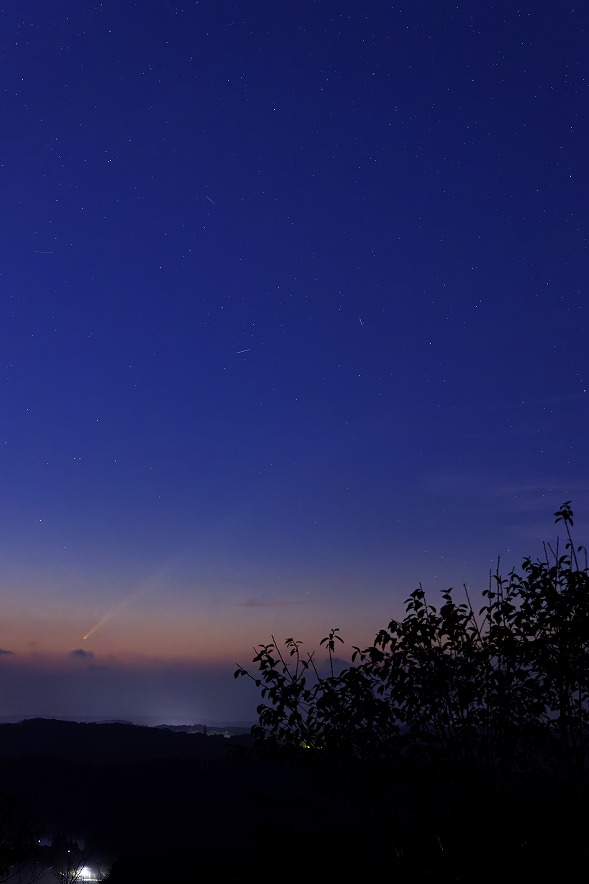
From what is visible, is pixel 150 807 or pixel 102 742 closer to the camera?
pixel 150 807

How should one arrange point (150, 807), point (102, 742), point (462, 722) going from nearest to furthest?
point (462, 722) < point (150, 807) < point (102, 742)

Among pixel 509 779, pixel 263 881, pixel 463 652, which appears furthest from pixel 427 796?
pixel 263 881

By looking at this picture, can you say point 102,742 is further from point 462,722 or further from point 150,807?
point 462,722

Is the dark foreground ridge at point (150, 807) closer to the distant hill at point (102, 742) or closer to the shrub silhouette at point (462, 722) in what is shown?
the distant hill at point (102, 742)

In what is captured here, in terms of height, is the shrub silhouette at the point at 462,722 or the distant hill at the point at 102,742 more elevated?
the shrub silhouette at the point at 462,722

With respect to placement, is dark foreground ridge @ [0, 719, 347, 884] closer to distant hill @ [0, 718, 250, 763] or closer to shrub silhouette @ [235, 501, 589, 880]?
distant hill @ [0, 718, 250, 763]

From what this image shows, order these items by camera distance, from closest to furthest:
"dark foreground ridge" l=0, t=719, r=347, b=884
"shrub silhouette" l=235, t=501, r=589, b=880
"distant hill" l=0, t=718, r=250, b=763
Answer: "shrub silhouette" l=235, t=501, r=589, b=880, "dark foreground ridge" l=0, t=719, r=347, b=884, "distant hill" l=0, t=718, r=250, b=763

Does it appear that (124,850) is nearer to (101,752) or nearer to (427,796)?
(101,752)

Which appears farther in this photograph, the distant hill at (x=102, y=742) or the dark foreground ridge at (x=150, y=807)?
the distant hill at (x=102, y=742)

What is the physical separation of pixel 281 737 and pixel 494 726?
3.43 m

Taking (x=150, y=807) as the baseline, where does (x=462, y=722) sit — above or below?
above

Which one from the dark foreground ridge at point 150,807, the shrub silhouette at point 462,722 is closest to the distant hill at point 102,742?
the dark foreground ridge at point 150,807

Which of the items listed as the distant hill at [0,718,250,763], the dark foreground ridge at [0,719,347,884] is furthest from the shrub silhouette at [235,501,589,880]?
the distant hill at [0,718,250,763]

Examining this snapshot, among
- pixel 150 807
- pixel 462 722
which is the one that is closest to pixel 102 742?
pixel 150 807
